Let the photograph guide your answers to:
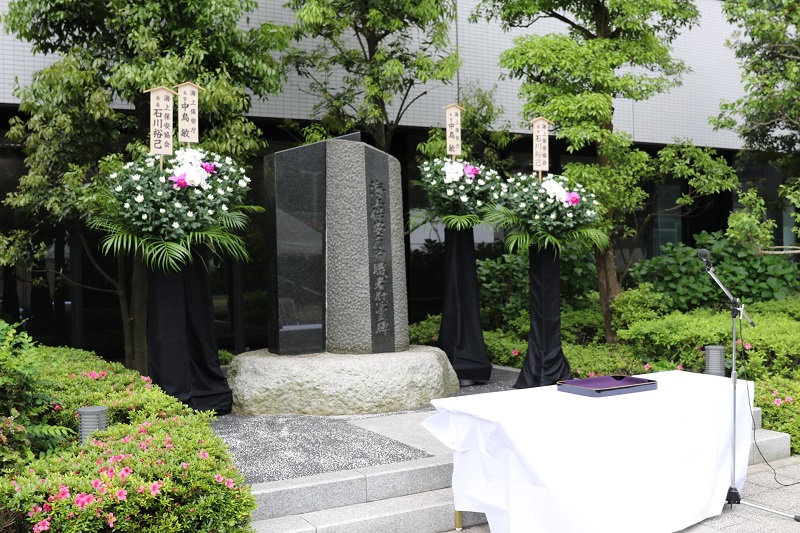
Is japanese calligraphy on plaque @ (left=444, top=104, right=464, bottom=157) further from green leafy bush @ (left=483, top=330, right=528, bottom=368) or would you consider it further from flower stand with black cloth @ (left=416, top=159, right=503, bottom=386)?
green leafy bush @ (left=483, top=330, right=528, bottom=368)

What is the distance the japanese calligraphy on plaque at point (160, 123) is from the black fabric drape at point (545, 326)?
3311 mm

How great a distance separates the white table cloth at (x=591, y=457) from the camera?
3.82 m

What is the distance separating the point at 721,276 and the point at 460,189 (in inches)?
174

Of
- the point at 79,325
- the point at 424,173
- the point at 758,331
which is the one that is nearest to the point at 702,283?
the point at 758,331

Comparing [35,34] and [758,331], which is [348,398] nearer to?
[758,331]

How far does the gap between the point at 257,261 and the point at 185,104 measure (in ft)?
13.8

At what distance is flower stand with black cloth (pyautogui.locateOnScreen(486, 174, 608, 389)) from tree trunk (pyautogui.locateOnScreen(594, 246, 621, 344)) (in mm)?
1996

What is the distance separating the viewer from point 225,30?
24.4 ft

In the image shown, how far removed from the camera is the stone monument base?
20.4 feet

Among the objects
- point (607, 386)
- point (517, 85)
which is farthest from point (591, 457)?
point (517, 85)

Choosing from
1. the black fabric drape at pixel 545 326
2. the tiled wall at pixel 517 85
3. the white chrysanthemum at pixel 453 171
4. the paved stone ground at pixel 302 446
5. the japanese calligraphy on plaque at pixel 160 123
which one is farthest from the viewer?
the tiled wall at pixel 517 85

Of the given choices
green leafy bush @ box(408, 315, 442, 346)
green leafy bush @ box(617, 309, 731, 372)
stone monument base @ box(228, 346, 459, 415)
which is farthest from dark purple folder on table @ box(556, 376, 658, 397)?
green leafy bush @ box(408, 315, 442, 346)

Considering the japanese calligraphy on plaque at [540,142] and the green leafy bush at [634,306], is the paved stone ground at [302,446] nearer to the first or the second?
the japanese calligraphy on plaque at [540,142]

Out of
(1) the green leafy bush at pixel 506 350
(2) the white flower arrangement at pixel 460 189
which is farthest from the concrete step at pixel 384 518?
(1) the green leafy bush at pixel 506 350
